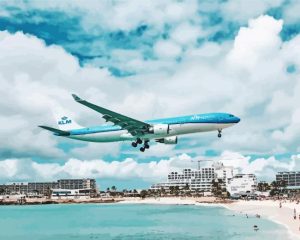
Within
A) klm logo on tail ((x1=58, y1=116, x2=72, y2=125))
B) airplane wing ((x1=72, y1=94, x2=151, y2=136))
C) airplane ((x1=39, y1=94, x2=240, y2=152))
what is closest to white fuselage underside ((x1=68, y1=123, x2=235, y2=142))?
airplane ((x1=39, y1=94, x2=240, y2=152))

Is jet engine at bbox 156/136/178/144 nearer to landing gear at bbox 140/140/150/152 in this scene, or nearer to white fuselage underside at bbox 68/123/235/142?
landing gear at bbox 140/140/150/152

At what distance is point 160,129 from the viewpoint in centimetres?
6400

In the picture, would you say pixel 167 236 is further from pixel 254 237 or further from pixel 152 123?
pixel 152 123

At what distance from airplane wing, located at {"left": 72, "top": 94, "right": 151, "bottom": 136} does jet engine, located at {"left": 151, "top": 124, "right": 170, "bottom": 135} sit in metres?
1.17

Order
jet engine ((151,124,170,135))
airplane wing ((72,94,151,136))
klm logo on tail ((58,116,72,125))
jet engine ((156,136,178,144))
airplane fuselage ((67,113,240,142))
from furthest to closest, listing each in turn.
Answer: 1. klm logo on tail ((58,116,72,125))
2. jet engine ((156,136,178,144))
3. jet engine ((151,124,170,135))
4. airplane fuselage ((67,113,240,142))
5. airplane wing ((72,94,151,136))

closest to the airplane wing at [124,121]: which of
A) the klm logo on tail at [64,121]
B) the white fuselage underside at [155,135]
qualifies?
the white fuselage underside at [155,135]

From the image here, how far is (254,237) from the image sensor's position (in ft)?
279

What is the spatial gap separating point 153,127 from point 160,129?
134 cm

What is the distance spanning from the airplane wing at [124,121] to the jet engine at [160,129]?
117cm

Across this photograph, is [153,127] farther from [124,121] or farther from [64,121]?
[64,121]

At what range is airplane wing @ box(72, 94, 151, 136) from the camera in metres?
62.0

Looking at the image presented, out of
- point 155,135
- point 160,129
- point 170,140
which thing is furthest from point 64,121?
point 160,129

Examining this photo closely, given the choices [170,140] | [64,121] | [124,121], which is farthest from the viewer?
[64,121]

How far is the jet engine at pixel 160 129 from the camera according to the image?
63.7m
